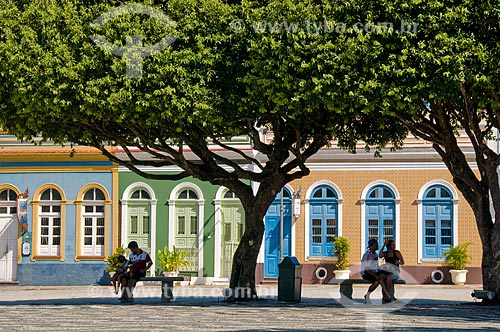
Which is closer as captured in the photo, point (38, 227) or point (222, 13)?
point (222, 13)

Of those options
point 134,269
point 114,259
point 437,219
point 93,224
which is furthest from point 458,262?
point 134,269

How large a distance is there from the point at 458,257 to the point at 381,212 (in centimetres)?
266

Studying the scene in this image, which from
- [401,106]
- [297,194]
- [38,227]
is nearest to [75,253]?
[38,227]

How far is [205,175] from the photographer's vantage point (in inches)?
934

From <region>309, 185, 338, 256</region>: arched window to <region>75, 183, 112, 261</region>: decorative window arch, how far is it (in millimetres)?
6182

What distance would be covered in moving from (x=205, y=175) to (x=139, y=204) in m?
10.7

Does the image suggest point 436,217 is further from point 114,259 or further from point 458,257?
point 114,259

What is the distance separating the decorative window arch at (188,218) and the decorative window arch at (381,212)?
4887mm

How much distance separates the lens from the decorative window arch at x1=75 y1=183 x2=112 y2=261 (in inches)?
1335

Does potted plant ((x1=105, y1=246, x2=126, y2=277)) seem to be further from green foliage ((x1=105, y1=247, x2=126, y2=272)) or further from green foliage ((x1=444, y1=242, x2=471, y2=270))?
green foliage ((x1=444, y1=242, x2=471, y2=270))

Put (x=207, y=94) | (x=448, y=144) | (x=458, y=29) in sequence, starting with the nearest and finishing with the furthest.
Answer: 1. (x=458, y=29)
2. (x=207, y=94)
3. (x=448, y=144)

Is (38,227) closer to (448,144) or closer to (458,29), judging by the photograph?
(448,144)

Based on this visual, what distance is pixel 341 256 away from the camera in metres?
32.8

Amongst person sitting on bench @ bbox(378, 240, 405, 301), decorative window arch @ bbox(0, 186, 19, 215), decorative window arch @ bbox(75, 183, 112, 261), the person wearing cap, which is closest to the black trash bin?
the person wearing cap
